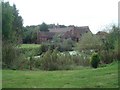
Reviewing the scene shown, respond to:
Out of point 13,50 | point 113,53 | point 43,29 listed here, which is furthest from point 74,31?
point 13,50

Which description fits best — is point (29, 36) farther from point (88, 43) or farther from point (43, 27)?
point (88, 43)

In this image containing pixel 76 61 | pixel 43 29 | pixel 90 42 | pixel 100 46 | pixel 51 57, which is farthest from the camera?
pixel 43 29

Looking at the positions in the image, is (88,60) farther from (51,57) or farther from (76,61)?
(51,57)

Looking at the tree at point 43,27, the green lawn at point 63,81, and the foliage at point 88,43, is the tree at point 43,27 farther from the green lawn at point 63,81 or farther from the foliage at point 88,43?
the green lawn at point 63,81

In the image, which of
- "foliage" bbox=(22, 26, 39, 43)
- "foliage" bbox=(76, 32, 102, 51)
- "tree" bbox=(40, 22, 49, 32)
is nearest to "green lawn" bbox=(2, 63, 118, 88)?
"foliage" bbox=(76, 32, 102, 51)

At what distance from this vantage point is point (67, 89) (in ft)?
20.8

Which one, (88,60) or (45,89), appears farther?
(88,60)

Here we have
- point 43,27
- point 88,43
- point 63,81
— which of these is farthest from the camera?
point 43,27

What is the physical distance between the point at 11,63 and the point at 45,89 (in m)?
8.91

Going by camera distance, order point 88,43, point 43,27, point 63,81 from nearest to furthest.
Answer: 1. point 63,81
2. point 88,43
3. point 43,27

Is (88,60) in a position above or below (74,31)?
below

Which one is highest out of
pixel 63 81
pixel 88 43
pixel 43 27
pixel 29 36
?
pixel 43 27

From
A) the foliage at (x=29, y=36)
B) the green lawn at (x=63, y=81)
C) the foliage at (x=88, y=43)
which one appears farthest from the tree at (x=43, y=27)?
the green lawn at (x=63, y=81)

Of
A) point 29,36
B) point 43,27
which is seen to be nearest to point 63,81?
point 29,36
